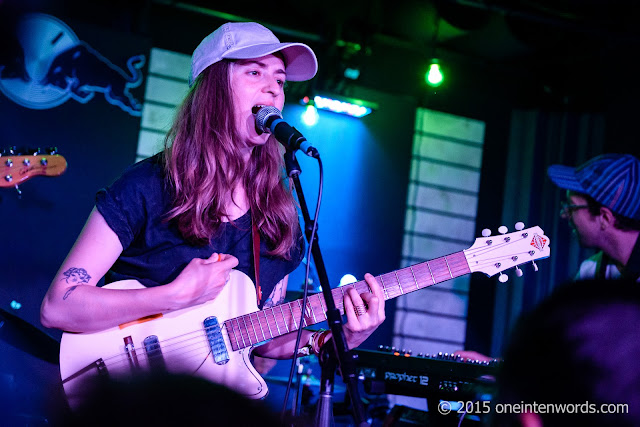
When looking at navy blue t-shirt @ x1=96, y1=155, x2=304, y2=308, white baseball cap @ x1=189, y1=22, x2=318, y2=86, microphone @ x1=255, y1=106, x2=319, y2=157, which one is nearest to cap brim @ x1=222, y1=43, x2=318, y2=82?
white baseball cap @ x1=189, y1=22, x2=318, y2=86

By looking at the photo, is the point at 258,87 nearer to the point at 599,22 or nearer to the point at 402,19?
the point at 402,19

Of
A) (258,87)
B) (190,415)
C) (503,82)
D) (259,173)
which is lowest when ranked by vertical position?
(190,415)

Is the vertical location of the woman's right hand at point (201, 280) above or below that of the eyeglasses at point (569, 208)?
below

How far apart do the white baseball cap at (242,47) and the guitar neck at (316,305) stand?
109 centimetres

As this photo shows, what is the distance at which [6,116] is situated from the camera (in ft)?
17.9

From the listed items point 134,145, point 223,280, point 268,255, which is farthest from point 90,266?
point 134,145

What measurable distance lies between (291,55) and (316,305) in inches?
47.0

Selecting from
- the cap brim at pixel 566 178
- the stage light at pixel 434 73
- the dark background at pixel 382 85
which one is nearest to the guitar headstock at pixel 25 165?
the dark background at pixel 382 85

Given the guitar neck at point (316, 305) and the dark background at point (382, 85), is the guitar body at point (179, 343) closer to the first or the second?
the guitar neck at point (316, 305)

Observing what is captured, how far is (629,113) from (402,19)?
2626mm

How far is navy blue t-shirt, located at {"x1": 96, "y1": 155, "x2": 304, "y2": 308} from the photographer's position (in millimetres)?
2557

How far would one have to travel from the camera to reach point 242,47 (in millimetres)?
2713

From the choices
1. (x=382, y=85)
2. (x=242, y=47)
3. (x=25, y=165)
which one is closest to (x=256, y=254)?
(x=242, y=47)

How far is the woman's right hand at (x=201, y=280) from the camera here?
241cm
